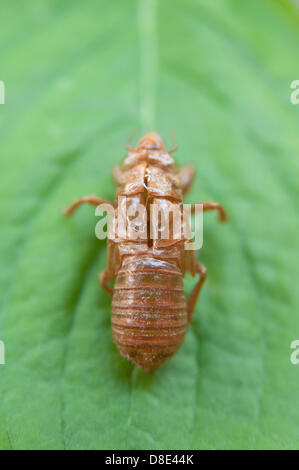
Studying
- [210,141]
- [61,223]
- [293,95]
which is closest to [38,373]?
[61,223]

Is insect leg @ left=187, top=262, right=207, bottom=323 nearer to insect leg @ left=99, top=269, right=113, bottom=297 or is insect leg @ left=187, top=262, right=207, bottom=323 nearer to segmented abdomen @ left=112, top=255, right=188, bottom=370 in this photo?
segmented abdomen @ left=112, top=255, right=188, bottom=370

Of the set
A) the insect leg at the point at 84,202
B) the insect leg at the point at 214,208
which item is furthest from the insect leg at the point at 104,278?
the insect leg at the point at 214,208

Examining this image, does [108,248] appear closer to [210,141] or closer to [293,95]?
[210,141]

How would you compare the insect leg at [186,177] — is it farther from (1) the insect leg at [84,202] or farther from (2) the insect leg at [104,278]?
(2) the insect leg at [104,278]

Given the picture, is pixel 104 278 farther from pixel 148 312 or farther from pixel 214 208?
pixel 214 208

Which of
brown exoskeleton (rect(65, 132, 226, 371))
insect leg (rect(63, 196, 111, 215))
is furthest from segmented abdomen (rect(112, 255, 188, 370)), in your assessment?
insect leg (rect(63, 196, 111, 215))

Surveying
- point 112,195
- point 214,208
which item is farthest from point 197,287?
point 112,195
